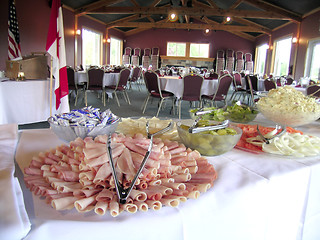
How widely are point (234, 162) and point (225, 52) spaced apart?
629 inches

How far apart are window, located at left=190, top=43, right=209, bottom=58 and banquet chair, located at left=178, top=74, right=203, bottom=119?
1193 cm

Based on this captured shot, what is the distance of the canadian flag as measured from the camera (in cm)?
268

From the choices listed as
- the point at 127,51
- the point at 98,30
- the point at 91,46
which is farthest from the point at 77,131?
the point at 127,51

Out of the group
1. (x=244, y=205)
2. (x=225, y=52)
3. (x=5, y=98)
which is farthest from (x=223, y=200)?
(x=225, y=52)

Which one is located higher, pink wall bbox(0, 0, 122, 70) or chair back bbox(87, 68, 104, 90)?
pink wall bbox(0, 0, 122, 70)

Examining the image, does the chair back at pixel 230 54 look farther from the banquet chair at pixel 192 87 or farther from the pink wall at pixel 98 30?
the banquet chair at pixel 192 87

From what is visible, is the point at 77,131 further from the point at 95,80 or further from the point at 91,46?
the point at 91,46

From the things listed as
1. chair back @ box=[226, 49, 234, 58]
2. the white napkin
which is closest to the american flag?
the white napkin

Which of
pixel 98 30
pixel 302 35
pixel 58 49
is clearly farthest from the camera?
pixel 98 30

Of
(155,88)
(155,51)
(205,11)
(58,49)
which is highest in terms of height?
(205,11)

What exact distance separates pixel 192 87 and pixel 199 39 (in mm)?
12051

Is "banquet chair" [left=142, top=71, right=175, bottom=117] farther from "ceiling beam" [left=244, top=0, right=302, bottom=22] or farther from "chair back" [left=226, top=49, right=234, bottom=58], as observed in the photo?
"chair back" [left=226, top=49, right=234, bottom=58]

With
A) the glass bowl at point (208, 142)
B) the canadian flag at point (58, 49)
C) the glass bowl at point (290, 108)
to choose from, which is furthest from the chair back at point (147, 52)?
the glass bowl at point (208, 142)

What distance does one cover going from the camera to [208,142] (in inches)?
29.9
